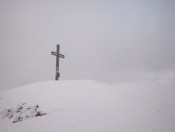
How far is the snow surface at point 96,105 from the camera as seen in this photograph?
363cm

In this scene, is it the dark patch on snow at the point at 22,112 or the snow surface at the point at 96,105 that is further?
the dark patch on snow at the point at 22,112

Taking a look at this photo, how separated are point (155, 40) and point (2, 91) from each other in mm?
6432

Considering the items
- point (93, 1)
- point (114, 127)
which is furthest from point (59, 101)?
point (93, 1)

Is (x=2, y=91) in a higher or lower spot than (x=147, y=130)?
higher

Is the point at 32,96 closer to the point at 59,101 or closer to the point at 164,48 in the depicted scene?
the point at 59,101

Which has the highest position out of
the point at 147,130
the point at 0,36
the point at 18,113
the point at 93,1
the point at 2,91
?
the point at 93,1

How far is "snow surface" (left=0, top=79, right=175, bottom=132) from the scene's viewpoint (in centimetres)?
363

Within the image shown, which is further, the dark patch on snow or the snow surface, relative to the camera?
the dark patch on snow

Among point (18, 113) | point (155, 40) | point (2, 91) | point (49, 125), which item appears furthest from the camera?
point (2, 91)

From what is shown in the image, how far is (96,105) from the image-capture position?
4.61 meters

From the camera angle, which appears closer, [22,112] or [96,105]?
[96,105]

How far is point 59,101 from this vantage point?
5.00 metres

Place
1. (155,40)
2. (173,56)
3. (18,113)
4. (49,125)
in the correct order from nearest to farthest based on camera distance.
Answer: (49,125) → (18,113) → (173,56) → (155,40)

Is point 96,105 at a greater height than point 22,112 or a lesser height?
greater
